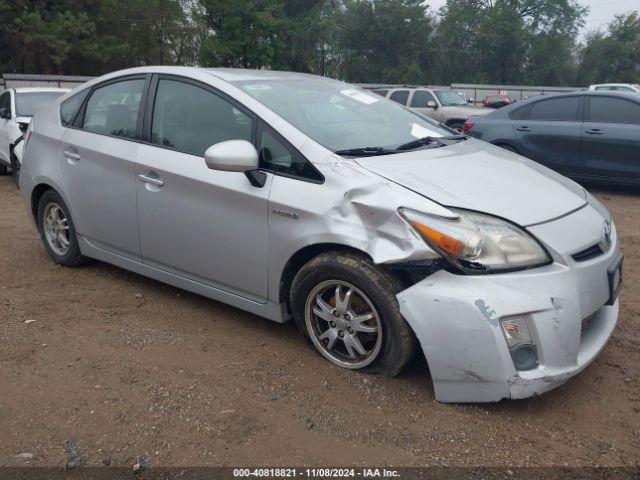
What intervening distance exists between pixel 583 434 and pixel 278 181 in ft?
6.41

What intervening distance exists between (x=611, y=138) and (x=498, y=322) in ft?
21.1

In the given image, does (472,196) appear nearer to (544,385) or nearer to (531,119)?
(544,385)

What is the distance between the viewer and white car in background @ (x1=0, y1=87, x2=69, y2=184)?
32.1 feet

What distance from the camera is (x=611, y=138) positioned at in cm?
824

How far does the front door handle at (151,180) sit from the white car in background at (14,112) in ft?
20.0

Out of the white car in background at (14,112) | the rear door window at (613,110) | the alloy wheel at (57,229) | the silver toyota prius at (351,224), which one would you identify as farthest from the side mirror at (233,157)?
the white car in background at (14,112)

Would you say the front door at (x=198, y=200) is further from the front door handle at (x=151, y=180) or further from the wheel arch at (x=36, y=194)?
the wheel arch at (x=36, y=194)

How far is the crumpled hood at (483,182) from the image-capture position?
10.3ft

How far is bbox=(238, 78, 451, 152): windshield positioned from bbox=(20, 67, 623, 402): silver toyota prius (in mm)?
16

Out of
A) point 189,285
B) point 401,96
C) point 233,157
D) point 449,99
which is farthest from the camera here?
point 401,96

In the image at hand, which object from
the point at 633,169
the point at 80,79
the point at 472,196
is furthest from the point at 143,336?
the point at 80,79

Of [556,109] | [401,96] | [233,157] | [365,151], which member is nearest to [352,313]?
[365,151]

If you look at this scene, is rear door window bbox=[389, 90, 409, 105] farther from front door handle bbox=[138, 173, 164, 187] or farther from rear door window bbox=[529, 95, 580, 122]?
front door handle bbox=[138, 173, 164, 187]

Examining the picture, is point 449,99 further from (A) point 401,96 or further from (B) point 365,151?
(B) point 365,151
